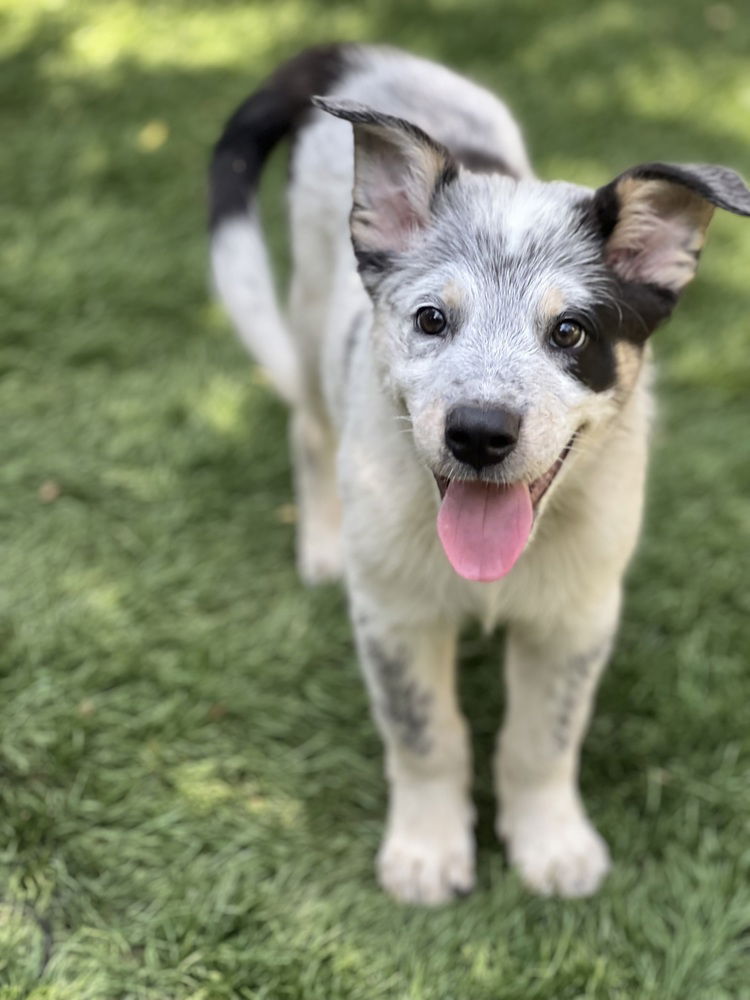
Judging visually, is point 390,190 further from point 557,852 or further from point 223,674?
point 557,852

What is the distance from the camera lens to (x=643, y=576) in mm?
4004

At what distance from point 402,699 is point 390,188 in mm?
1360

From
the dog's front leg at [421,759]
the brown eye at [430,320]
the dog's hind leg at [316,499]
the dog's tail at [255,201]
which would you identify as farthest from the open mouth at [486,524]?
the dog's hind leg at [316,499]

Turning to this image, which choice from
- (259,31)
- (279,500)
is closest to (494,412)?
(279,500)

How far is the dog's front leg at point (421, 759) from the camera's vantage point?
2936mm

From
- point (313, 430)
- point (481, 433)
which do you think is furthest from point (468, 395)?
point (313, 430)

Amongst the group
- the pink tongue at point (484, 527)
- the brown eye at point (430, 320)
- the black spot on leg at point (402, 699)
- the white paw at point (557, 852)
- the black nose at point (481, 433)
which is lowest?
the white paw at point (557, 852)

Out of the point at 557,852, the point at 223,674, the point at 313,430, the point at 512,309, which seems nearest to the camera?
the point at 512,309

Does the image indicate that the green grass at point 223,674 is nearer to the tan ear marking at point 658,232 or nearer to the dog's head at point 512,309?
the dog's head at point 512,309

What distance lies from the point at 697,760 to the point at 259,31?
18.3 ft

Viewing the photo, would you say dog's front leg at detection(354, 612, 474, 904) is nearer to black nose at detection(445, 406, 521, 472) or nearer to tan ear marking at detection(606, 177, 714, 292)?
black nose at detection(445, 406, 521, 472)

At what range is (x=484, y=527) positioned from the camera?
7.83 feet

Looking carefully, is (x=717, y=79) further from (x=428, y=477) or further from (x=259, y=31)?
(x=428, y=477)

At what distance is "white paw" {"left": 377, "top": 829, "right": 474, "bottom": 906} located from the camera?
3053 mm
